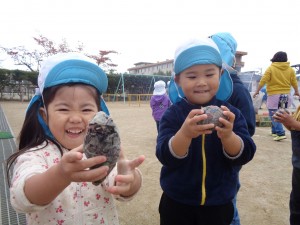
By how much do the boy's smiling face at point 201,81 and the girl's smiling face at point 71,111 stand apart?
0.64 m

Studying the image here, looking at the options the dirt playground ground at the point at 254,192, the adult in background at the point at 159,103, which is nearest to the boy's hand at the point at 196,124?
the dirt playground ground at the point at 254,192

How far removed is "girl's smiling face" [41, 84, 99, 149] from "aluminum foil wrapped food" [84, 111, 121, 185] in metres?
0.28

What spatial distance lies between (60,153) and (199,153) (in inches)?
34.6

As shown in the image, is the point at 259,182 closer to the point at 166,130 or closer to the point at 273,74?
the point at 166,130

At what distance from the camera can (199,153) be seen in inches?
70.4

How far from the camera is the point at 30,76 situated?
920 inches

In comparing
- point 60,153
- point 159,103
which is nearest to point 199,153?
point 60,153

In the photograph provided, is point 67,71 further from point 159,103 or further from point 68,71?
point 159,103

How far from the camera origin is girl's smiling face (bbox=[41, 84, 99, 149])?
4.29 ft

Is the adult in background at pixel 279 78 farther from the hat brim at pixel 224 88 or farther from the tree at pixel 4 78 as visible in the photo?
the tree at pixel 4 78

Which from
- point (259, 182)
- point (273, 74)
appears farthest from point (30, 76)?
point (259, 182)

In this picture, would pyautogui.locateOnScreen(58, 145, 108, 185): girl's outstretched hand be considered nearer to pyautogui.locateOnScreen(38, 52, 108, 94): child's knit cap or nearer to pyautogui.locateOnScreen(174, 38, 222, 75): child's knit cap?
pyautogui.locateOnScreen(38, 52, 108, 94): child's knit cap

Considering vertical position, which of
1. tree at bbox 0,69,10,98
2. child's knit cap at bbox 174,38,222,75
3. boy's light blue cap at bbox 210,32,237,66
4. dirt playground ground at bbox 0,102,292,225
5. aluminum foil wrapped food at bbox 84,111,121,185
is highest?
tree at bbox 0,69,10,98

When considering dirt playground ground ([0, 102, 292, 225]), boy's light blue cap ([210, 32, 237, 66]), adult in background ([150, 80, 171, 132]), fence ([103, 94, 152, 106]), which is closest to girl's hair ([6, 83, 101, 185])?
boy's light blue cap ([210, 32, 237, 66])
